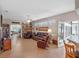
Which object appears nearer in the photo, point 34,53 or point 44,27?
point 34,53

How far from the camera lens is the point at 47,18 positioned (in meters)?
11.5

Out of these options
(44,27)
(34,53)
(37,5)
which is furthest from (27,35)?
(37,5)

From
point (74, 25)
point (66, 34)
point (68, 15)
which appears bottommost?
point (66, 34)

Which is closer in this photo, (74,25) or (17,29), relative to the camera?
(74,25)

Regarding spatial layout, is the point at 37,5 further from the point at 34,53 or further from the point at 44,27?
the point at 44,27

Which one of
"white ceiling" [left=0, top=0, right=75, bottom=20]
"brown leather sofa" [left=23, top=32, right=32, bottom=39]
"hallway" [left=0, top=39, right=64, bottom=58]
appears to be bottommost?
"hallway" [left=0, top=39, right=64, bottom=58]

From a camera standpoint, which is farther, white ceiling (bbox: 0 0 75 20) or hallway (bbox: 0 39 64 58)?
hallway (bbox: 0 39 64 58)

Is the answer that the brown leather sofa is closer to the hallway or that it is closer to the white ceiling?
the white ceiling

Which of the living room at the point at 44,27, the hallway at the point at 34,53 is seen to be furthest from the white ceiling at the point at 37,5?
the hallway at the point at 34,53

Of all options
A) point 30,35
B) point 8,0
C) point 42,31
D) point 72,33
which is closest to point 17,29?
point 30,35

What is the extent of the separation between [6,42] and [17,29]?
14.9m

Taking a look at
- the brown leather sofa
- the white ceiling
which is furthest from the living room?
the brown leather sofa

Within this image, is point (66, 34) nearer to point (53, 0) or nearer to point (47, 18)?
point (47, 18)

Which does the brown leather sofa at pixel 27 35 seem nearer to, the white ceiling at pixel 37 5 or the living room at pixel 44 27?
the living room at pixel 44 27
